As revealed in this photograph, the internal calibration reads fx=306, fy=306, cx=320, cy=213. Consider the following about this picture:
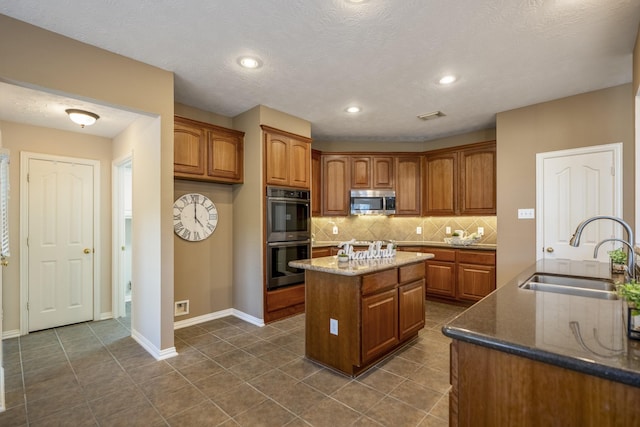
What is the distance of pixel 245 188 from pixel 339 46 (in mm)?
2127

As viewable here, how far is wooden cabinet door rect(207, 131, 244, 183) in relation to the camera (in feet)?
12.2

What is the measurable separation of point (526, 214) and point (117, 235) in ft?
17.3

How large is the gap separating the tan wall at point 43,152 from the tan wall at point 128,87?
128cm

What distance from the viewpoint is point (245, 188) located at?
13.1 ft

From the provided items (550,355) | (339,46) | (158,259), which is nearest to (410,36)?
(339,46)

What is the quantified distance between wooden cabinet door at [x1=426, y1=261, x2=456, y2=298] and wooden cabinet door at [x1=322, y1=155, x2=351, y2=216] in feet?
5.37

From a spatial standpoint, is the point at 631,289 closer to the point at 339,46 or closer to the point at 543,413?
the point at 543,413

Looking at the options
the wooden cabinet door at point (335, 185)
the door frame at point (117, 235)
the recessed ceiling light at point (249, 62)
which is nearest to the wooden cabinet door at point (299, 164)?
the wooden cabinet door at point (335, 185)

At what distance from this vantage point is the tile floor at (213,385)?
201cm

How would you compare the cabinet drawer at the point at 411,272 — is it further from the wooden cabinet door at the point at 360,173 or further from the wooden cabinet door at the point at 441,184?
the wooden cabinet door at the point at 360,173

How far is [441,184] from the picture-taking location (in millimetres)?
5055

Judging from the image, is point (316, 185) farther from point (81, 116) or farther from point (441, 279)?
point (81, 116)

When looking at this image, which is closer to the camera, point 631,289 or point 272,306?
point 631,289

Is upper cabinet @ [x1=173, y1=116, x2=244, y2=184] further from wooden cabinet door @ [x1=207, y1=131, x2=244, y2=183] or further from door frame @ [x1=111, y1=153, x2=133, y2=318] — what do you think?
door frame @ [x1=111, y1=153, x2=133, y2=318]
